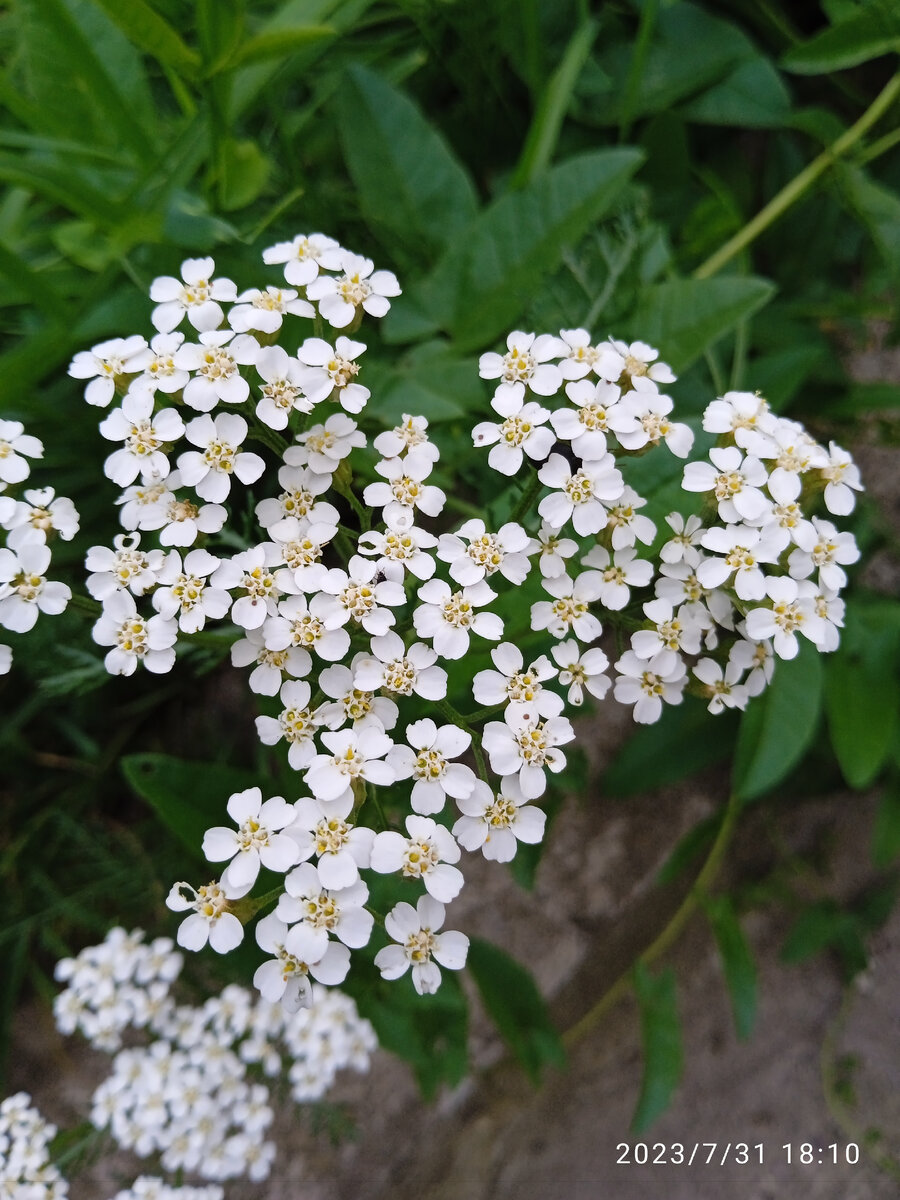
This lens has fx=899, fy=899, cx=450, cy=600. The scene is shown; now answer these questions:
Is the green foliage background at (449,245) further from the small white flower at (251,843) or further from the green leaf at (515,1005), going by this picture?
the small white flower at (251,843)

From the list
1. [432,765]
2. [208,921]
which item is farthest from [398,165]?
[208,921]

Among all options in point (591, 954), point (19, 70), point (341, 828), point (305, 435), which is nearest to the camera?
point (341, 828)

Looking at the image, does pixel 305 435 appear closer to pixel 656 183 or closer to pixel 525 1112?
pixel 656 183

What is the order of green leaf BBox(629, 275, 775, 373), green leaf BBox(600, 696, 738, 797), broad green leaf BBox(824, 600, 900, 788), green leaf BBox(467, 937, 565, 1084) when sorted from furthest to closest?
green leaf BBox(600, 696, 738, 797) → green leaf BBox(467, 937, 565, 1084) → broad green leaf BBox(824, 600, 900, 788) → green leaf BBox(629, 275, 775, 373)

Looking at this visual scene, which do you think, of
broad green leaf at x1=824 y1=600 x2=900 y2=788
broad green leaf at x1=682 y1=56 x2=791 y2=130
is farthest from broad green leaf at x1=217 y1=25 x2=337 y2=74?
broad green leaf at x1=824 y1=600 x2=900 y2=788

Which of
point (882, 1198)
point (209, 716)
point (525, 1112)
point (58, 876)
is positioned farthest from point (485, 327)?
point (882, 1198)

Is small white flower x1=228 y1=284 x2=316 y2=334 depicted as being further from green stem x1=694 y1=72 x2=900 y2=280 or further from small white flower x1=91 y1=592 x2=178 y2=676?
green stem x1=694 y1=72 x2=900 y2=280

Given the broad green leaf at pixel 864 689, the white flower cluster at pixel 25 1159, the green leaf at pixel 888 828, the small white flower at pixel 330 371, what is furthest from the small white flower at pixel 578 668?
the green leaf at pixel 888 828
